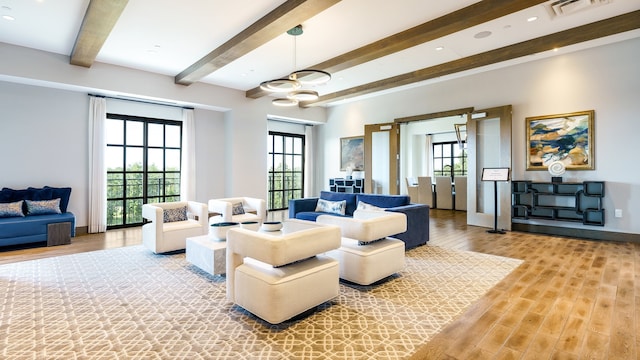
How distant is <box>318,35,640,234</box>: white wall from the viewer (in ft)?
18.1

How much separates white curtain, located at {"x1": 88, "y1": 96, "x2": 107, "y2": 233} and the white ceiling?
1111 mm

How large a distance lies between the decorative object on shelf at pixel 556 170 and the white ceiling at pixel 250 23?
226 centimetres

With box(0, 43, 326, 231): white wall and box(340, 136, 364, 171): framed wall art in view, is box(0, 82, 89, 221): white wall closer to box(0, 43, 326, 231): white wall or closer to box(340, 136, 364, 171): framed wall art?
box(0, 43, 326, 231): white wall

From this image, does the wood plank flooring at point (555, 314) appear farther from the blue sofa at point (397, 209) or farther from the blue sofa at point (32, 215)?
the blue sofa at point (32, 215)

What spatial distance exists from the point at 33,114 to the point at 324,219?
A: 6547mm

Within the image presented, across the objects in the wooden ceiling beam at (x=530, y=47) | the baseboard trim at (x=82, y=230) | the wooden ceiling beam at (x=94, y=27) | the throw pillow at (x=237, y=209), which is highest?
the wooden ceiling beam at (x=530, y=47)

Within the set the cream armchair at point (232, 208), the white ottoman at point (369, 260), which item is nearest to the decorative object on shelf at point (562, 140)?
the white ottoman at point (369, 260)

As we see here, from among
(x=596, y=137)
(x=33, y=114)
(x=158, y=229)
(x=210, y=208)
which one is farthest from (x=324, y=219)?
(x=33, y=114)

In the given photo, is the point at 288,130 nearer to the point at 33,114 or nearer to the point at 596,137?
the point at 33,114

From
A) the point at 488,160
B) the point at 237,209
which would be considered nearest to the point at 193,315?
the point at 237,209

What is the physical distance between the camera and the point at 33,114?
6074 mm

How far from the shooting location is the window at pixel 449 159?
11824 mm

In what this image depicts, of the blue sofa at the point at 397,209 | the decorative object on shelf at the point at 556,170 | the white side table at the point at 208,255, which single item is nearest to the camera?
the white side table at the point at 208,255

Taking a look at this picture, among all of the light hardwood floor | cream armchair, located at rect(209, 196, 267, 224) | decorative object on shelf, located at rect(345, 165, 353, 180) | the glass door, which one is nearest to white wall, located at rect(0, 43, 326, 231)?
the light hardwood floor
